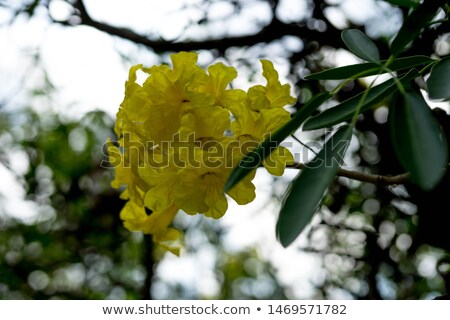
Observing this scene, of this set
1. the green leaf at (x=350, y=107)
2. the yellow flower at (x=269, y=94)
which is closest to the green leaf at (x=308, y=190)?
the green leaf at (x=350, y=107)

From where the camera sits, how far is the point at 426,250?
209 centimetres

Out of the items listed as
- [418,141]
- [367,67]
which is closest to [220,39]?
[367,67]

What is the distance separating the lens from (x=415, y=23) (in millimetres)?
816

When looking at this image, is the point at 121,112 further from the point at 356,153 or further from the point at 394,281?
the point at 394,281

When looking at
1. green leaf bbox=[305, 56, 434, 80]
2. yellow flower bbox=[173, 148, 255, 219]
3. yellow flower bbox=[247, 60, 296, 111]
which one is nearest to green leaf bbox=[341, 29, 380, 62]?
green leaf bbox=[305, 56, 434, 80]

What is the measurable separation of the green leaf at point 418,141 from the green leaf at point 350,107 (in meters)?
0.07

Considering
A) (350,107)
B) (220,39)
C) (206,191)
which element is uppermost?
(350,107)

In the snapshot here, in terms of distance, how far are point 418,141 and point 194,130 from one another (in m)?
0.41

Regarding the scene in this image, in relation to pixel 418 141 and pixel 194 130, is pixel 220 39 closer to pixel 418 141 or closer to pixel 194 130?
pixel 194 130

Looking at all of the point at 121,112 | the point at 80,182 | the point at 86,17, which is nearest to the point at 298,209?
the point at 121,112

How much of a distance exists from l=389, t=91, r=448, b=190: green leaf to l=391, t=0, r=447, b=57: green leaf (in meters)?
0.10

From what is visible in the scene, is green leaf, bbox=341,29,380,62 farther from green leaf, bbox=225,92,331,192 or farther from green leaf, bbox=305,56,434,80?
green leaf, bbox=225,92,331,192

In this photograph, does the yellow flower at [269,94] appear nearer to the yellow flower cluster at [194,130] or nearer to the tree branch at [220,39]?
the yellow flower cluster at [194,130]

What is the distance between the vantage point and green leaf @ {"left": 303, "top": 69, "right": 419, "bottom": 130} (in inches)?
31.6
